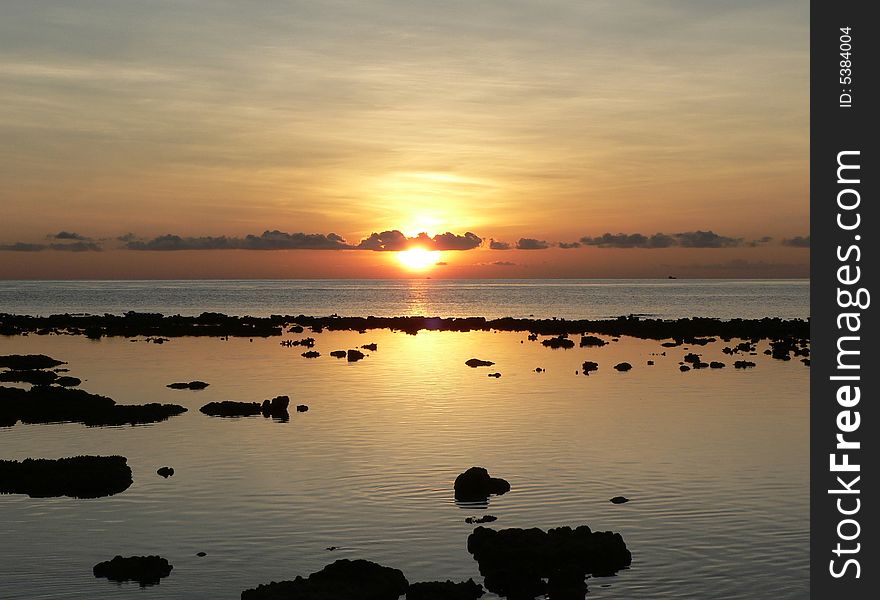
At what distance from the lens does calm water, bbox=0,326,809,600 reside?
25.0 metres

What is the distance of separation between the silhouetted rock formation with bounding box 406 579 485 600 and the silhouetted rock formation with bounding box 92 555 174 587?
22.8 feet

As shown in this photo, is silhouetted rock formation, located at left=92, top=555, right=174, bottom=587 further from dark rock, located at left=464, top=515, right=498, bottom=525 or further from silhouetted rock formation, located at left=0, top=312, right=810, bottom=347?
silhouetted rock formation, located at left=0, top=312, right=810, bottom=347

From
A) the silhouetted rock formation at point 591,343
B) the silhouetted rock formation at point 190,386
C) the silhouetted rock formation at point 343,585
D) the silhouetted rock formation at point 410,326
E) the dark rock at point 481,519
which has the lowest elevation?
the dark rock at point 481,519

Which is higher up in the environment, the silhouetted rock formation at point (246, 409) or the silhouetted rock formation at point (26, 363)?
the silhouetted rock formation at point (26, 363)

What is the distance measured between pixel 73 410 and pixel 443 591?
117 feet

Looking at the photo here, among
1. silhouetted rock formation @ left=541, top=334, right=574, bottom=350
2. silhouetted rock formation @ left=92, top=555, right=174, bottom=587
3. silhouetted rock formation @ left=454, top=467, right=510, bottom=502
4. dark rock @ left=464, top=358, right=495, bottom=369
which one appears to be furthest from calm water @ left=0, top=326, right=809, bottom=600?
silhouetted rock formation @ left=541, top=334, right=574, bottom=350

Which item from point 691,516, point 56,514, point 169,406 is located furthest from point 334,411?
point 691,516

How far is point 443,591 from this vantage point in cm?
2220

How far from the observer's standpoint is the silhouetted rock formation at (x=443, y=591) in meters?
22.0

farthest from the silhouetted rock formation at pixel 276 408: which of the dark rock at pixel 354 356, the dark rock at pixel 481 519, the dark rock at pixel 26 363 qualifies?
the dark rock at pixel 26 363

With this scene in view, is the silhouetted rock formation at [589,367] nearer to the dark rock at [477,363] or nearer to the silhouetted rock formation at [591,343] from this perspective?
the dark rock at [477,363]

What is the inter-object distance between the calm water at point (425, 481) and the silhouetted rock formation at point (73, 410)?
183 centimetres

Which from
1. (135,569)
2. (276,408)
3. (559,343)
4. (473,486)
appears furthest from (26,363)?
(135,569)
